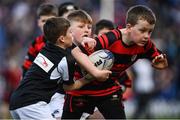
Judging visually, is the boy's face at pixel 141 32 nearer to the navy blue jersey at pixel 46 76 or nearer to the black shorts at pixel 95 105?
the navy blue jersey at pixel 46 76

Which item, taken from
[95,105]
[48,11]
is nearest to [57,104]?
[95,105]

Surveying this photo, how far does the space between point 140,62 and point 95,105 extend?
751cm

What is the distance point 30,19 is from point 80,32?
10.8 m

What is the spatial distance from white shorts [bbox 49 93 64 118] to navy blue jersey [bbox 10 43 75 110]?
49cm

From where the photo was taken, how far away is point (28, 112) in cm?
695

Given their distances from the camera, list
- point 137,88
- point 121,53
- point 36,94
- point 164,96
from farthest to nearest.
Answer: point 164,96 < point 137,88 < point 121,53 < point 36,94

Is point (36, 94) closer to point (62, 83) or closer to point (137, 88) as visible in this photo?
point (62, 83)

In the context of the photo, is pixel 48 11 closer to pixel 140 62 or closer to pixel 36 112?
pixel 36 112

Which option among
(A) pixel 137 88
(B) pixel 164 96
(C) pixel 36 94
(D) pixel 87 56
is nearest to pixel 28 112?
(C) pixel 36 94

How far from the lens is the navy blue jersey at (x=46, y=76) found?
696 cm

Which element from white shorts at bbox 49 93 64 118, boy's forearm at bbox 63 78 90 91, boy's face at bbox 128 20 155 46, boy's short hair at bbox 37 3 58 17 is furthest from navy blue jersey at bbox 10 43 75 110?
boy's short hair at bbox 37 3 58 17

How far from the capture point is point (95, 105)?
7855 millimetres

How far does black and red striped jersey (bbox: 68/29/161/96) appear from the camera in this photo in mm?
7254

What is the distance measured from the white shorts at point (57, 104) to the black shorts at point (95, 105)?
0.17 metres
